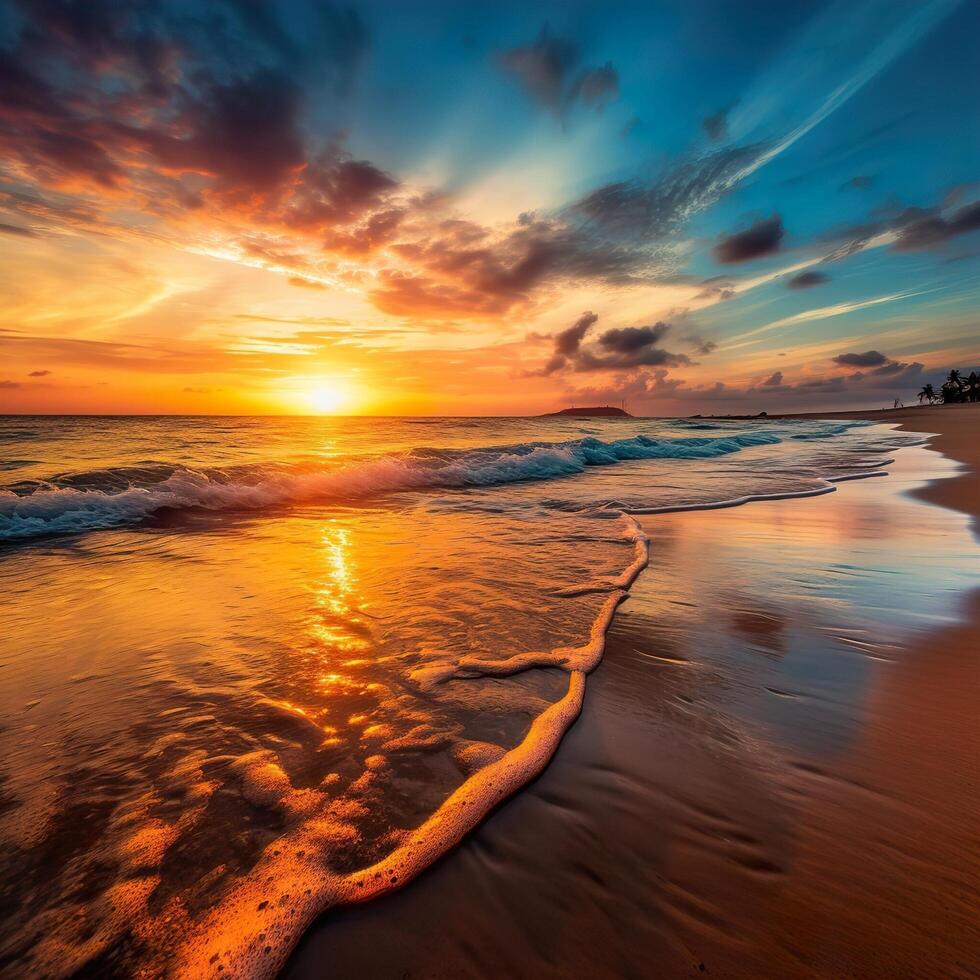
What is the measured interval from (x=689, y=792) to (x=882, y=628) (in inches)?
103

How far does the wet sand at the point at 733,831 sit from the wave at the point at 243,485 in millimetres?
8928

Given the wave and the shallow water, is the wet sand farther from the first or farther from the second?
the wave

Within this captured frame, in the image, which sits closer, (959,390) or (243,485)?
(243,485)

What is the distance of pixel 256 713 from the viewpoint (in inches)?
103

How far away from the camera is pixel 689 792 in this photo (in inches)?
78.5

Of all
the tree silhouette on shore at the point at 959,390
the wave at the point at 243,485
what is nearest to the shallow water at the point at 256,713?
the wave at the point at 243,485

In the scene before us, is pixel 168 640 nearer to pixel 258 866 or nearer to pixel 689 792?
pixel 258 866

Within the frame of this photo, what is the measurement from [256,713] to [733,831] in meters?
2.38

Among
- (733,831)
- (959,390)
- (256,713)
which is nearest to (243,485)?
(256,713)

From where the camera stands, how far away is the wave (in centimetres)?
804

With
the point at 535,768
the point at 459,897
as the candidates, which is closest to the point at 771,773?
the point at 535,768

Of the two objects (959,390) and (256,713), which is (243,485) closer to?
(256,713)

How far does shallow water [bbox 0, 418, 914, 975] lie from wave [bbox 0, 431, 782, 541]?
2.93ft

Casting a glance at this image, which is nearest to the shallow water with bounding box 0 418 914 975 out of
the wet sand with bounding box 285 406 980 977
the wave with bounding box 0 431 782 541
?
the wet sand with bounding box 285 406 980 977
